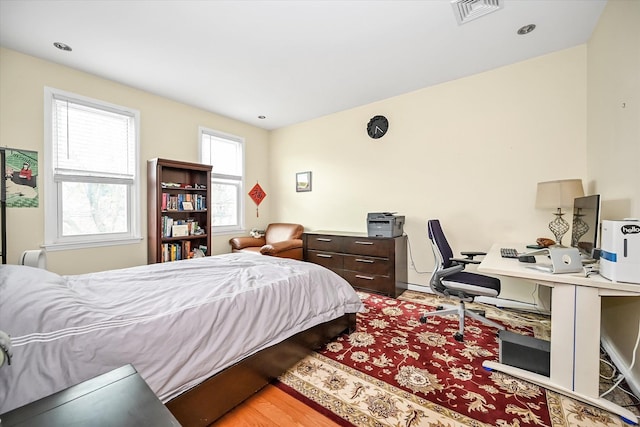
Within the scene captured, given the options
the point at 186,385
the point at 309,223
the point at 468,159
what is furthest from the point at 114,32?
the point at 468,159

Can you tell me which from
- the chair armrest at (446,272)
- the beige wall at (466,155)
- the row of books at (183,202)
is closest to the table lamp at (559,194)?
the beige wall at (466,155)

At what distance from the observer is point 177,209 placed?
3.76 metres

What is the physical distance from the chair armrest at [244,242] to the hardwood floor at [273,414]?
118 inches

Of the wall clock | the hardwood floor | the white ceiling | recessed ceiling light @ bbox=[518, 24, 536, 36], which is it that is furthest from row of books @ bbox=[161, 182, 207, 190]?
recessed ceiling light @ bbox=[518, 24, 536, 36]

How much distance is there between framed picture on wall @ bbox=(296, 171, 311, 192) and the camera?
475cm

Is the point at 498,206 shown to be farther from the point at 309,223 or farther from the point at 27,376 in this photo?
the point at 27,376

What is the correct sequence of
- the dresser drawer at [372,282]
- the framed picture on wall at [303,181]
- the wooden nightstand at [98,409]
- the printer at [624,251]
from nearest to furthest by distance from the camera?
the wooden nightstand at [98,409], the printer at [624,251], the dresser drawer at [372,282], the framed picture on wall at [303,181]

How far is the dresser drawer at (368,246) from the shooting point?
11.1 feet

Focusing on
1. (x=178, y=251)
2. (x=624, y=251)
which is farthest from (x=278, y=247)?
(x=624, y=251)

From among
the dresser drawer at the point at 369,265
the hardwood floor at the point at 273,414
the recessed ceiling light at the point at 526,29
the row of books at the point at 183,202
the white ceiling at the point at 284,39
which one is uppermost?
the recessed ceiling light at the point at 526,29

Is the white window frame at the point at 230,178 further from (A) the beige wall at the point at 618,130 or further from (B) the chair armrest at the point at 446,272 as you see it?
(A) the beige wall at the point at 618,130

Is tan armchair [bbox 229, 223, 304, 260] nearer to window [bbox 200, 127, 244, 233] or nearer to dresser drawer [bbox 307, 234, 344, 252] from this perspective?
dresser drawer [bbox 307, 234, 344, 252]

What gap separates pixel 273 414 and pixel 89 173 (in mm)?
3357

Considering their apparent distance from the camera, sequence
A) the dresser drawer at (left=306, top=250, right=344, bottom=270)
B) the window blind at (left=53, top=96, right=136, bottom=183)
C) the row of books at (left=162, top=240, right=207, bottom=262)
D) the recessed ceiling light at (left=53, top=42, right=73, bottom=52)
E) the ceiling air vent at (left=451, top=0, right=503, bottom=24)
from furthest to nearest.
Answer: the dresser drawer at (left=306, top=250, right=344, bottom=270) → the row of books at (left=162, top=240, right=207, bottom=262) → the window blind at (left=53, top=96, right=136, bottom=183) → the recessed ceiling light at (left=53, top=42, right=73, bottom=52) → the ceiling air vent at (left=451, top=0, right=503, bottom=24)
